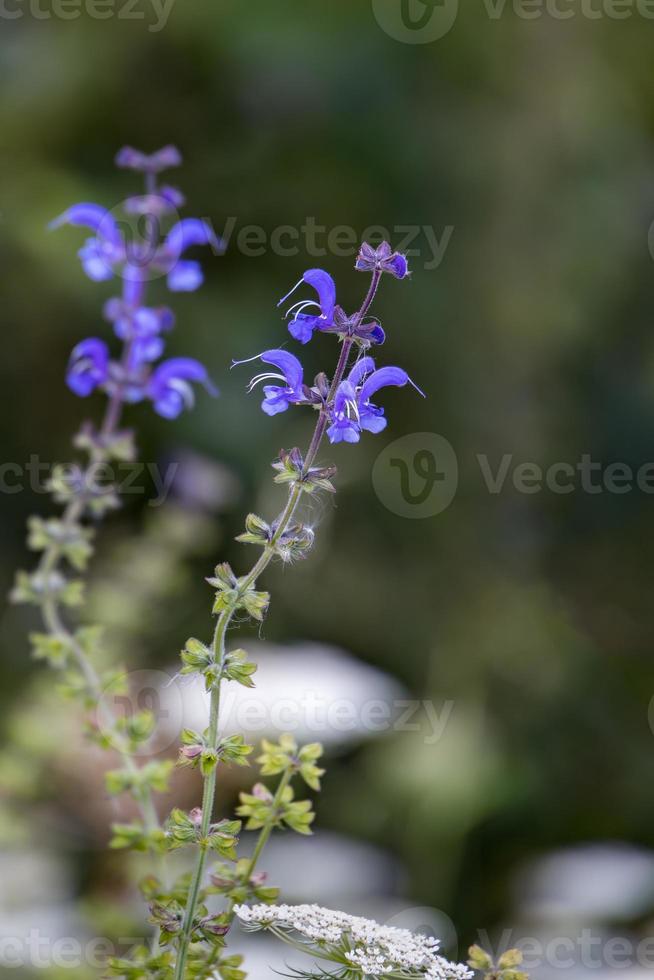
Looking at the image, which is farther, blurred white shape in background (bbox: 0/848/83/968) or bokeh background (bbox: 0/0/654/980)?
bokeh background (bbox: 0/0/654/980)

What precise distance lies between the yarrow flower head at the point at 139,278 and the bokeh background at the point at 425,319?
1097 mm

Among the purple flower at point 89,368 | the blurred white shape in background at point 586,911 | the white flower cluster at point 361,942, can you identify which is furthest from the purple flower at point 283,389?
the blurred white shape in background at point 586,911

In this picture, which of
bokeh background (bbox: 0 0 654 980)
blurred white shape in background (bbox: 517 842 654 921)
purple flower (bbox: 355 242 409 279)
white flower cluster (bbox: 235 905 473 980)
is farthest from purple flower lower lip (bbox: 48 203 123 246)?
blurred white shape in background (bbox: 517 842 654 921)

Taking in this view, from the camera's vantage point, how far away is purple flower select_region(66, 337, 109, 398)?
4.38 ft

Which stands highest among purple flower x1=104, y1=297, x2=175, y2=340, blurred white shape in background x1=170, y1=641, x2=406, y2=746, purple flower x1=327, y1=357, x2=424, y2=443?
purple flower x1=104, y1=297, x2=175, y2=340

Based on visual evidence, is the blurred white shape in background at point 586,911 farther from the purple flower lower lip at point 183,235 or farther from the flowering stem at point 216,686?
the purple flower lower lip at point 183,235

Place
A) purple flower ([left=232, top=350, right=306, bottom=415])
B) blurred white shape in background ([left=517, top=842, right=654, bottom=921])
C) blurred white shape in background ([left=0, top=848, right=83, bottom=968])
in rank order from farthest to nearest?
blurred white shape in background ([left=517, top=842, right=654, bottom=921]) → blurred white shape in background ([left=0, top=848, right=83, bottom=968]) → purple flower ([left=232, top=350, right=306, bottom=415])

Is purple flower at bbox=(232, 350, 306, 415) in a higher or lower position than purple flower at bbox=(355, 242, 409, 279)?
lower

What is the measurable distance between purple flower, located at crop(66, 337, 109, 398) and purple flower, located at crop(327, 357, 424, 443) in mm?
551

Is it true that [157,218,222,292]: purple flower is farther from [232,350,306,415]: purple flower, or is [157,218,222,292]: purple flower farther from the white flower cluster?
the white flower cluster

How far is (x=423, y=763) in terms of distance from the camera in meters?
2.25

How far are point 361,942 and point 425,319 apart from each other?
254 centimetres

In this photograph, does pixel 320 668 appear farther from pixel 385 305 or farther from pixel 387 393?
pixel 385 305

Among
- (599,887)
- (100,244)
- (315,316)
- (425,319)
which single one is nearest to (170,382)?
(100,244)
